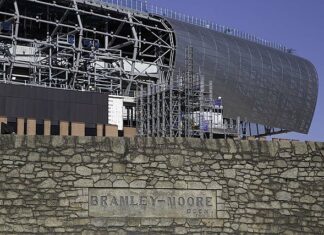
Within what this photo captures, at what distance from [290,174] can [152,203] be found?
3620 millimetres

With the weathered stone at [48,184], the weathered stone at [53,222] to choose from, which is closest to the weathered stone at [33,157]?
the weathered stone at [48,184]

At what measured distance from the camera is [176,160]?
13.8m

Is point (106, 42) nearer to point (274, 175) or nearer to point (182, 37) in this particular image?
point (182, 37)

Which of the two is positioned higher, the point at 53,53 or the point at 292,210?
the point at 53,53

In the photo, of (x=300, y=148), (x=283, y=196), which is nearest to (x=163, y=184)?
(x=283, y=196)

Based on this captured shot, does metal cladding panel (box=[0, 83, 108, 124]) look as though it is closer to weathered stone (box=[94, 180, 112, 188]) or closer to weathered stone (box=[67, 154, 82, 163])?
weathered stone (box=[67, 154, 82, 163])

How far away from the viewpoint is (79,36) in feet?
203

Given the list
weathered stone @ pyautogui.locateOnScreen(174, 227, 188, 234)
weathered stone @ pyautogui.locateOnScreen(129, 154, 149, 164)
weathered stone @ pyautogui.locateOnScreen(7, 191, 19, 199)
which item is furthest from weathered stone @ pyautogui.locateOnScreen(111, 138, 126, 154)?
weathered stone @ pyautogui.locateOnScreen(7, 191, 19, 199)

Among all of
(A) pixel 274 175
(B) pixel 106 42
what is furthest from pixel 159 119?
(A) pixel 274 175

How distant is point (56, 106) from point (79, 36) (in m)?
14.0

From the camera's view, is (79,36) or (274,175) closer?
(274,175)

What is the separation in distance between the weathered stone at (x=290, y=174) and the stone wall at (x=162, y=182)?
0.08 ft

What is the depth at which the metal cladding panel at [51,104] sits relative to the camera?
48.6 meters

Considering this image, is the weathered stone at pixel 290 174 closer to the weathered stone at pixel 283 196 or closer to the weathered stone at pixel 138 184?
the weathered stone at pixel 283 196
